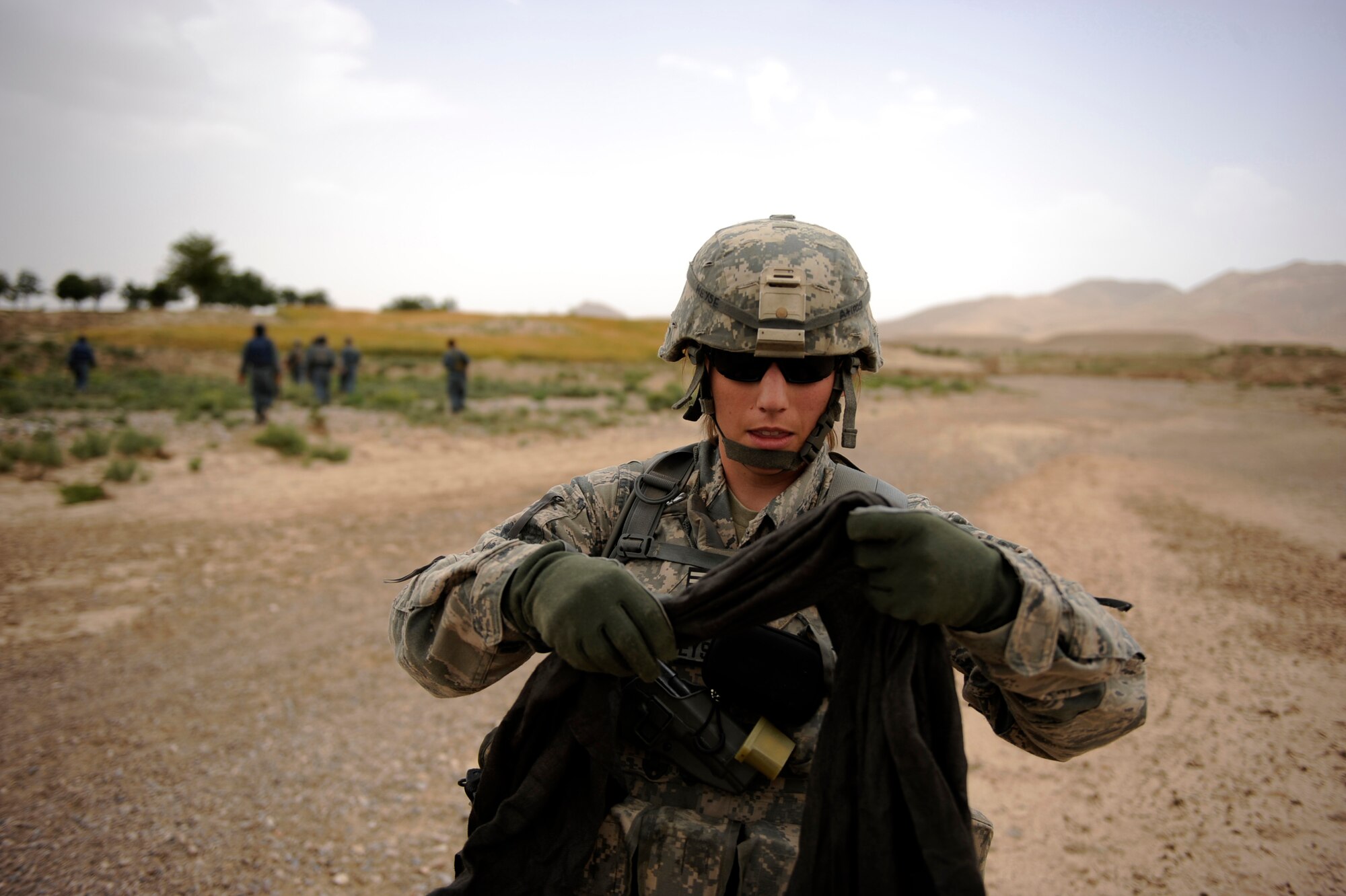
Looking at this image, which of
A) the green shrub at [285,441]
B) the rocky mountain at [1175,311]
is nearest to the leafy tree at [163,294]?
the green shrub at [285,441]

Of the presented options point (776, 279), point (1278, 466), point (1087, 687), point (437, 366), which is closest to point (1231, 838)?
point (1087, 687)

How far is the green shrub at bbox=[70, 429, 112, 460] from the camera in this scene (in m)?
10.5

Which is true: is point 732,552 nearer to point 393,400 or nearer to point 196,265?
point 393,400

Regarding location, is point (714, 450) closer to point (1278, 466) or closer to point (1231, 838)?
point (1231, 838)

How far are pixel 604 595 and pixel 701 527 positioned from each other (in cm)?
54

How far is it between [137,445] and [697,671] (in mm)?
11940

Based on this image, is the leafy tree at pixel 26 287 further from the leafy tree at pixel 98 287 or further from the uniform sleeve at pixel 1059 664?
the uniform sleeve at pixel 1059 664

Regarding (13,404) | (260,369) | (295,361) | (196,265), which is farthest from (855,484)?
(196,265)

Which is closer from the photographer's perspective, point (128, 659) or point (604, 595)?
point (604, 595)

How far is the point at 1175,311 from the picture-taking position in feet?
450

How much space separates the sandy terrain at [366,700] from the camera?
3.38 meters

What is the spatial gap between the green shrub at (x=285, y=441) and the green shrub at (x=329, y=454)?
0.16 m

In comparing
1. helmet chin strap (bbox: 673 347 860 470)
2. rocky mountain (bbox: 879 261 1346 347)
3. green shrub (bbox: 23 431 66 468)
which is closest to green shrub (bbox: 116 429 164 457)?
green shrub (bbox: 23 431 66 468)

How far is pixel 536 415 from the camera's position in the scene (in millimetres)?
18109
